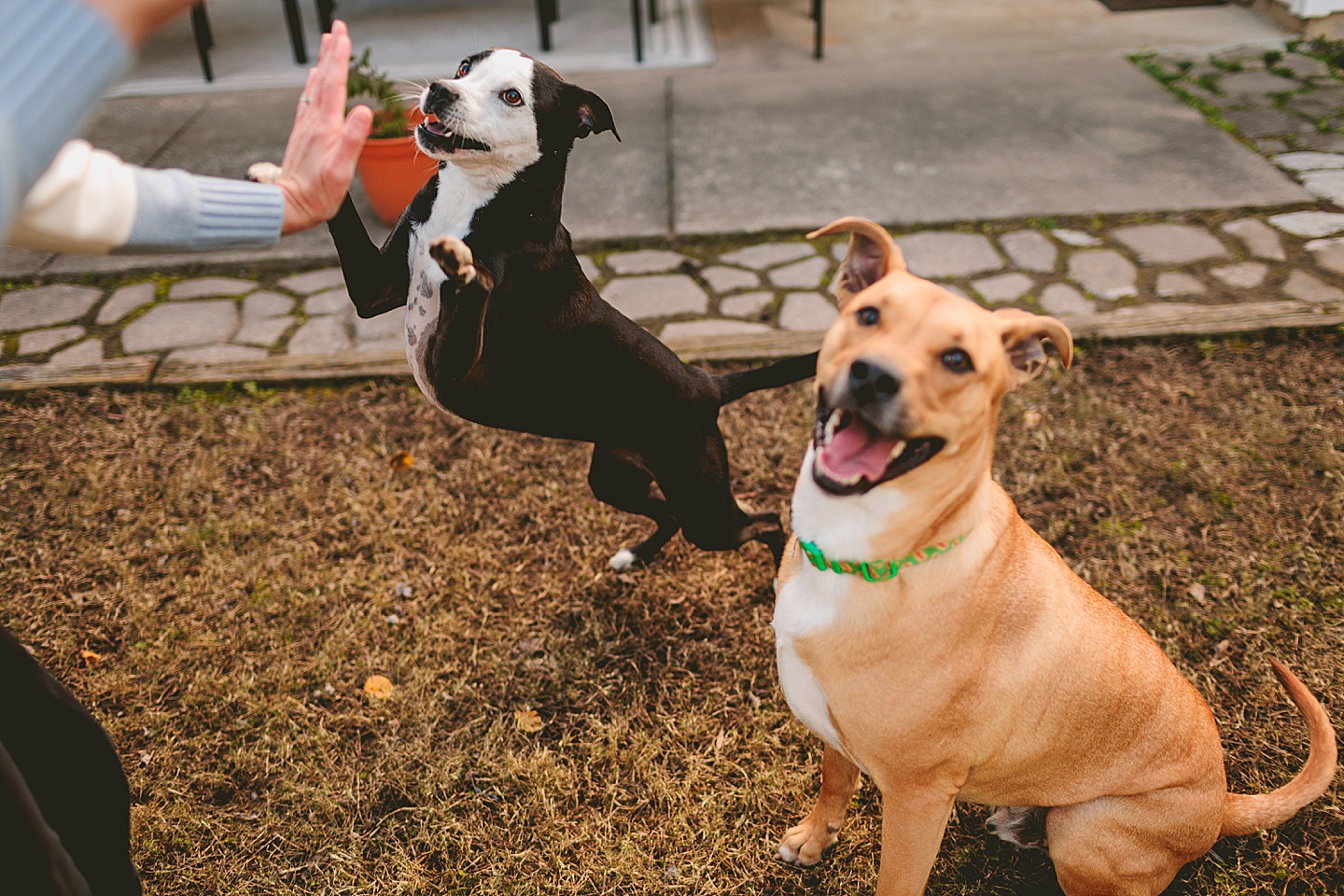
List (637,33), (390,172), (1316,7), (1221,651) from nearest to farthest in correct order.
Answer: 1. (1221,651)
2. (390,172)
3. (1316,7)
4. (637,33)

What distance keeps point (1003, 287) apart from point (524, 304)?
3186mm

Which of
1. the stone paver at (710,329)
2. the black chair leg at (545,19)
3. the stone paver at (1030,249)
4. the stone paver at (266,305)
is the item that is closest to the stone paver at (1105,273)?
the stone paver at (1030,249)

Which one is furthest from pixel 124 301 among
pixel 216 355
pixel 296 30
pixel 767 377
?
pixel 767 377

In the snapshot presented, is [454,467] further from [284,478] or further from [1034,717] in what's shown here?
[1034,717]

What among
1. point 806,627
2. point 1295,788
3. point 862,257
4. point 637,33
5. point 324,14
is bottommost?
point 1295,788

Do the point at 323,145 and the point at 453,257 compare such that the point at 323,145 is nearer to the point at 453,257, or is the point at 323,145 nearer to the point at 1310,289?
the point at 453,257

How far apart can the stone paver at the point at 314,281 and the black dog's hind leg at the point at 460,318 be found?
305 cm

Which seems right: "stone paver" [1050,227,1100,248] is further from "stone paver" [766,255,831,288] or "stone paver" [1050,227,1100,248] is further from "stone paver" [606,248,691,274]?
"stone paver" [606,248,691,274]

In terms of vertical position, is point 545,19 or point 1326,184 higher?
point 545,19

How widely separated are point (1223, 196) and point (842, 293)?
14.3 feet

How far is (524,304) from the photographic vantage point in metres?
2.34

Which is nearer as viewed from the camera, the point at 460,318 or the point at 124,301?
the point at 460,318

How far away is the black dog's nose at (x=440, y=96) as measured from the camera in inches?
84.1

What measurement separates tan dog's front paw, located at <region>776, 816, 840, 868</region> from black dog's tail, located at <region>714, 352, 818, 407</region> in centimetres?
124
